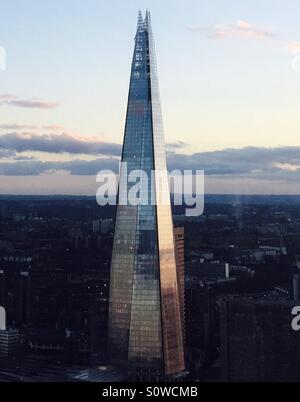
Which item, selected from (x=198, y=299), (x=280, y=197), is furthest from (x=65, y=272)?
(x=280, y=197)

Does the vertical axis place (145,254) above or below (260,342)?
above

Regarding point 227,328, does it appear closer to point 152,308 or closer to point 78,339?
point 152,308

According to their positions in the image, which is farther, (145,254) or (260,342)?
(145,254)

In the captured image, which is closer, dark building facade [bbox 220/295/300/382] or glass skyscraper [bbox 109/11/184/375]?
dark building facade [bbox 220/295/300/382]

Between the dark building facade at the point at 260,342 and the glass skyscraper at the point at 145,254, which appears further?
the glass skyscraper at the point at 145,254

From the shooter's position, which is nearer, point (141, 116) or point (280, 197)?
point (280, 197)
